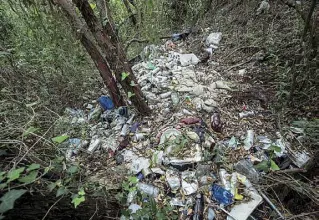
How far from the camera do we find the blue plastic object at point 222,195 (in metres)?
1.40

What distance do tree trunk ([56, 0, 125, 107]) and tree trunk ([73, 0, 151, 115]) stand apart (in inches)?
2.7

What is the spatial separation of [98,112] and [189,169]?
1.10 meters

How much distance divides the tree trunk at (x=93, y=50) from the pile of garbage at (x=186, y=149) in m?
0.17

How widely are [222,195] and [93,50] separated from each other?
1452 millimetres

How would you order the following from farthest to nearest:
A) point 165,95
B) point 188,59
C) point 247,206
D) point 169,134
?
point 188,59
point 165,95
point 169,134
point 247,206

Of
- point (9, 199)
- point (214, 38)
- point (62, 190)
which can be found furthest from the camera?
point (214, 38)

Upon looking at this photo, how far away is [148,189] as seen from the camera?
1500 millimetres

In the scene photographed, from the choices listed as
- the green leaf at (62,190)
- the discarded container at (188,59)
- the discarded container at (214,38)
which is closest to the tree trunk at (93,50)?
the discarded container at (188,59)

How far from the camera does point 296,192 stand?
152 centimetres

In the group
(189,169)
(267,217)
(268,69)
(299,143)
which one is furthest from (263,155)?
(268,69)

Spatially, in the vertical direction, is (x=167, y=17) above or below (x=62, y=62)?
above

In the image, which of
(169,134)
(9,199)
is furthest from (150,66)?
(9,199)

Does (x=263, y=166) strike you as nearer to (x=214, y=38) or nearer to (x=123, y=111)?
(x=123, y=111)

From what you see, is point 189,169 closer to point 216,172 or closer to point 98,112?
point 216,172
